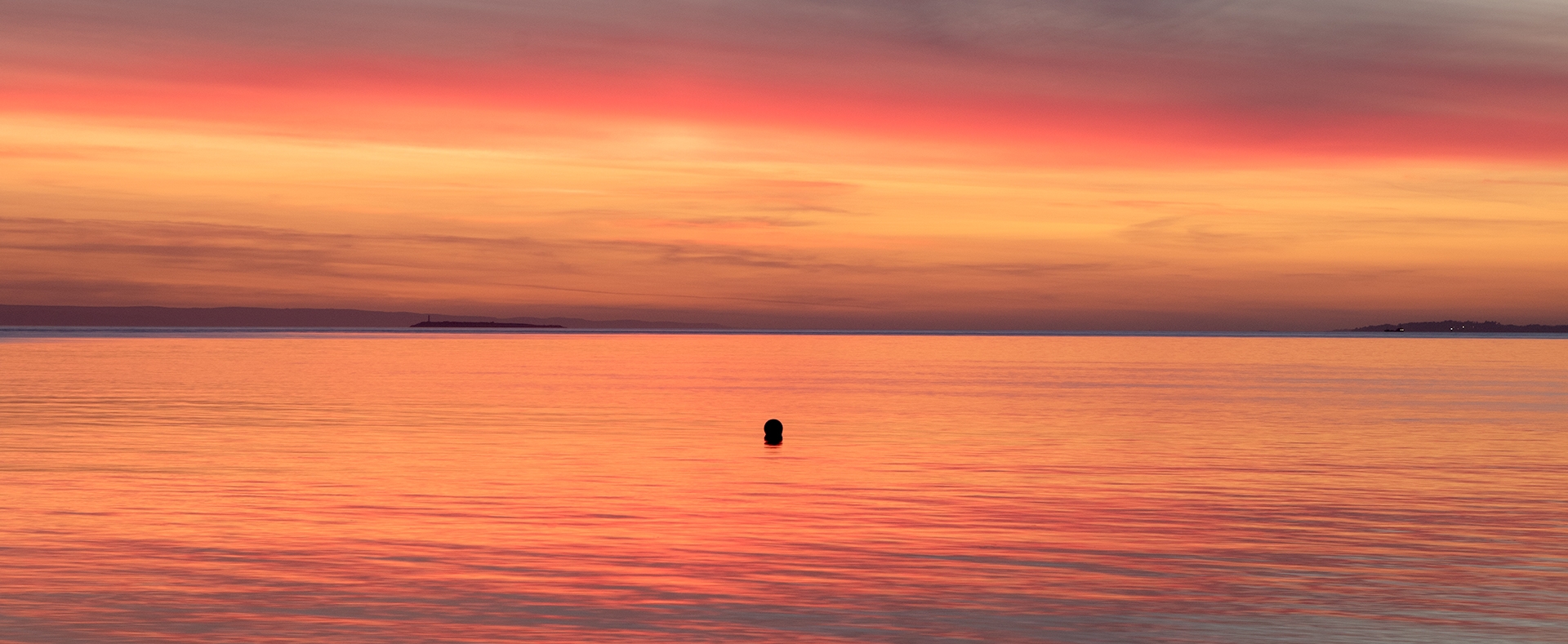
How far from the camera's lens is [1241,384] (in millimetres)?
94500

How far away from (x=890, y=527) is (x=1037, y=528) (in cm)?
270

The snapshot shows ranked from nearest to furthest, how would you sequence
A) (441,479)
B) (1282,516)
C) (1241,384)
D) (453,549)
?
(453,549) → (1282,516) → (441,479) → (1241,384)

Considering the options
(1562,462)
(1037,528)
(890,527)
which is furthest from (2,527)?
(1562,462)

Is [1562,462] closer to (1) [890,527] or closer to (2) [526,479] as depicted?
(1) [890,527]

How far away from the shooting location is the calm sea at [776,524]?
19766 mm

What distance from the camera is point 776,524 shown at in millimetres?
29031

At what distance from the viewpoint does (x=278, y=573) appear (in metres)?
22.9

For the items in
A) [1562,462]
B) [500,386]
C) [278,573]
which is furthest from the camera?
[500,386]

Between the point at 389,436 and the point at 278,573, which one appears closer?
the point at 278,573

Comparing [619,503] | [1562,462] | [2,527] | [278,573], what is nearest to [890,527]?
[619,503]

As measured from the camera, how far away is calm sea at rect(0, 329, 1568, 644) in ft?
64.8

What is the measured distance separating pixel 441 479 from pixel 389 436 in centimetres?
1328

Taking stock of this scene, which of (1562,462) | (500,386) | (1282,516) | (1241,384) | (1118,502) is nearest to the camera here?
(1282,516)

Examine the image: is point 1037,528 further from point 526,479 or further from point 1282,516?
point 526,479
